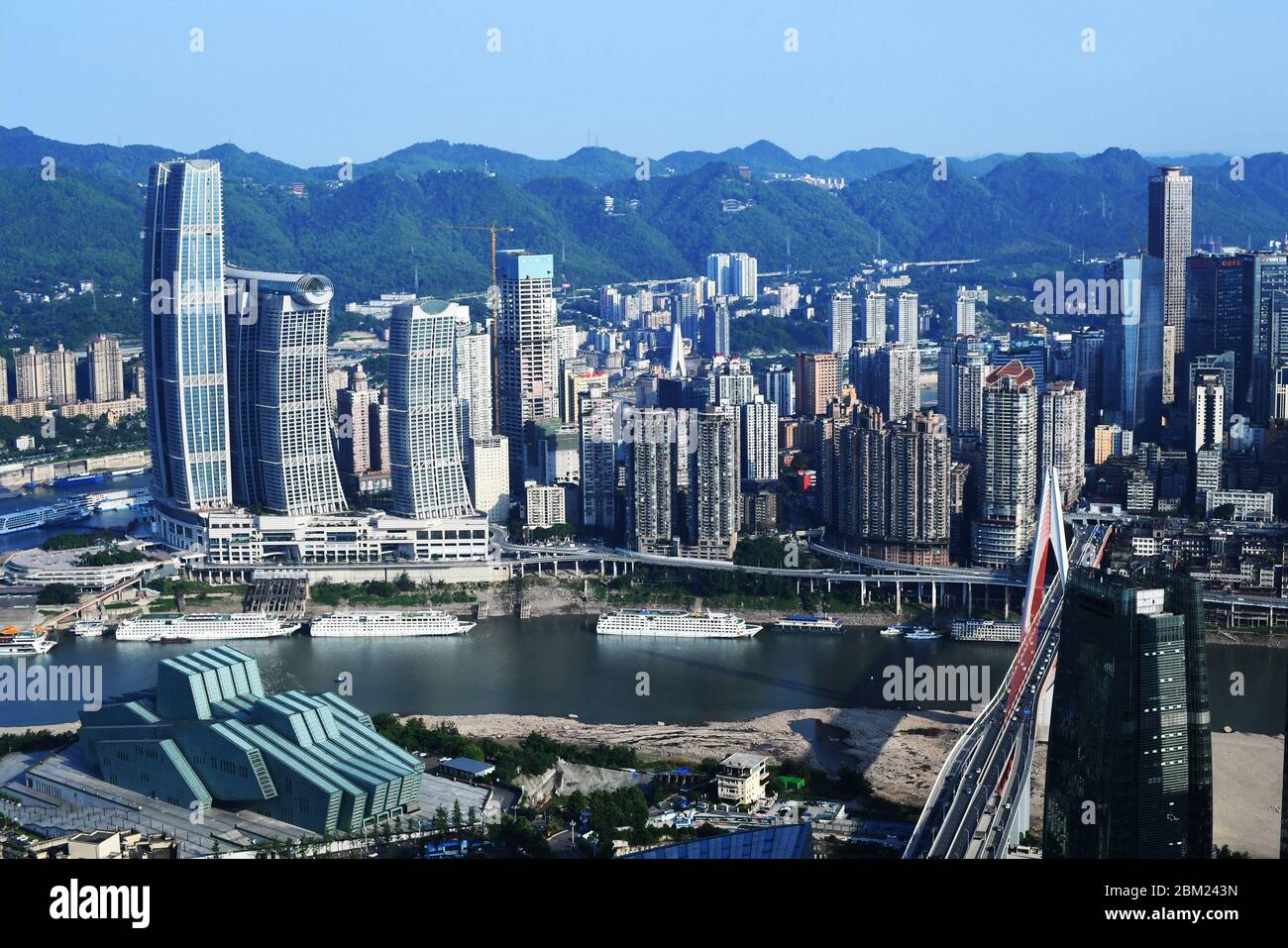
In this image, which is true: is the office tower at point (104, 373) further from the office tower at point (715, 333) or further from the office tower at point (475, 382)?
the office tower at point (715, 333)

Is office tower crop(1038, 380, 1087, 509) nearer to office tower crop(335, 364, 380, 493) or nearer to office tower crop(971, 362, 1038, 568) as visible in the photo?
office tower crop(971, 362, 1038, 568)

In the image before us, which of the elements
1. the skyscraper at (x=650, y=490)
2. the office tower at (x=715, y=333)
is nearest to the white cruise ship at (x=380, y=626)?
the skyscraper at (x=650, y=490)

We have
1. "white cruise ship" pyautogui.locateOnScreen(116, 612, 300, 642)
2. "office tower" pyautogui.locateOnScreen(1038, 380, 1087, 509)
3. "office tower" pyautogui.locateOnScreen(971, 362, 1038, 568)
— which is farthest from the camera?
"office tower" pyautogui.locateOnScreen(1038, 380, 1087, 509)

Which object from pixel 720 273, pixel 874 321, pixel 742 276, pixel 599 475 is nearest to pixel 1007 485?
pixel 599 475

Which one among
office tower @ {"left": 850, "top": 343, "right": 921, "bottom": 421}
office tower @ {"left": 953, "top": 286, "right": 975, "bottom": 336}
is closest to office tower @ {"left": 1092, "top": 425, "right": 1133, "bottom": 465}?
office tower @ {"left": 850, "top": 343, "right": 921, "bottom": 421}
